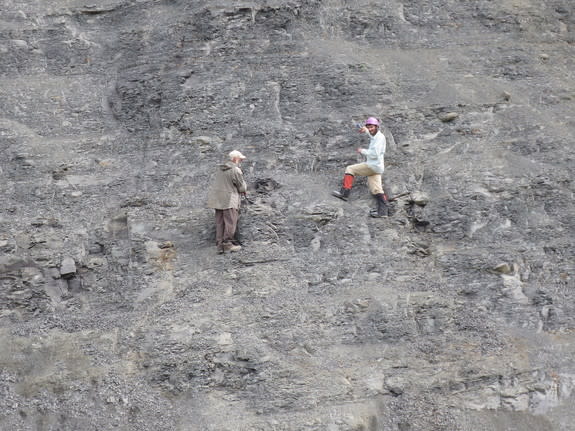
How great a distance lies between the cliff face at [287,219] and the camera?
1041 centimetres

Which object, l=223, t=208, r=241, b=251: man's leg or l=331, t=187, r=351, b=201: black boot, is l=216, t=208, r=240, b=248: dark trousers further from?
l=331, t=187, r=351, b=201: black boot

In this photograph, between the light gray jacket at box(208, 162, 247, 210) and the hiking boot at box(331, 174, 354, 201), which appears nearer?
the light gray jacket at box(208, 162, 247, 210)

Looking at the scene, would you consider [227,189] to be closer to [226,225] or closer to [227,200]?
[227,200]

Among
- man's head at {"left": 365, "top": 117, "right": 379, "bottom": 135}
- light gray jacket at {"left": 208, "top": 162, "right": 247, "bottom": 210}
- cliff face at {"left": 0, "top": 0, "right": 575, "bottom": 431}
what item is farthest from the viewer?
man's head at {"left": 365, "top": 117, "right": 379, "bottom": 135}

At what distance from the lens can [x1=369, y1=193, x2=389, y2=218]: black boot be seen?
40.7 ft

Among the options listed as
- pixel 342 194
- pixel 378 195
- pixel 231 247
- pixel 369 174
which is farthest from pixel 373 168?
pixel 231 247

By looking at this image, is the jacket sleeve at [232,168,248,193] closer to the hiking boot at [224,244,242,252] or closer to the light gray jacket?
the light gray jacket

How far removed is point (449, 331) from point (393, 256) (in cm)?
161

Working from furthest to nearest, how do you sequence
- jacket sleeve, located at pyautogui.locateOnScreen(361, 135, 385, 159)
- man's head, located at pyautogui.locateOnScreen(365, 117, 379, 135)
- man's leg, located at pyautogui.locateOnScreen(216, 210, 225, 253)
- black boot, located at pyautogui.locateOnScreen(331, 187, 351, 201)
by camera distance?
black boot, located at pyautogui.locateOnScreen(331, 187, 351, 201), man's head, located at pyautogui.locateOnScreen(365, 117, 379, 135), jacket sleeve, located at pyautogui.locateOnScreen(361, 135, 385, 159), man's leg, located at pyautogui.locateOnScreen(216, 210, 225, 253)

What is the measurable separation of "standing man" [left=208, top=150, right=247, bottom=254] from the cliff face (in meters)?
0.30

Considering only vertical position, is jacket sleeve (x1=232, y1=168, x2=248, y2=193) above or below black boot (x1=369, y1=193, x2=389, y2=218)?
above

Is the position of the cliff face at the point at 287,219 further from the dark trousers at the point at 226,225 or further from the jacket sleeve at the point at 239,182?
the jacket sleeve at the point at 239,182

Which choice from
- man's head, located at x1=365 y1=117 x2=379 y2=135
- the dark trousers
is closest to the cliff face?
the dark trousers

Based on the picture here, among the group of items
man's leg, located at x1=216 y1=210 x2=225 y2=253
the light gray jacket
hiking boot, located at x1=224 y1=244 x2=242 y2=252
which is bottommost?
hiking boot, located at x1=224 y1=244 x2=242 y2=252
